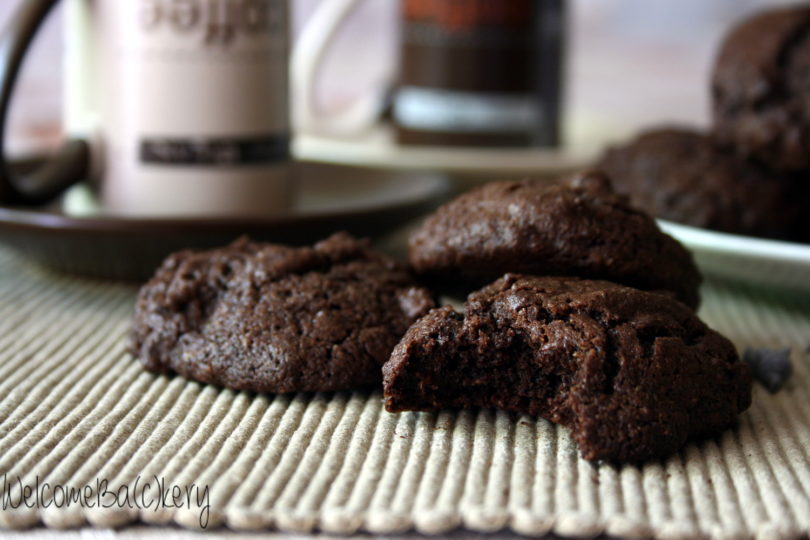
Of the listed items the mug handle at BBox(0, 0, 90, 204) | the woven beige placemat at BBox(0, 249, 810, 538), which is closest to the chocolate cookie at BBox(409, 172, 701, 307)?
the woven beige placemat at BBox(0, 249, 810, 538)

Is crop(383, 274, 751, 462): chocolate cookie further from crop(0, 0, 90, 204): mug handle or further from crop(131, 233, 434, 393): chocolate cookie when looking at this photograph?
crop(0, 0, 90, 204): mug handle

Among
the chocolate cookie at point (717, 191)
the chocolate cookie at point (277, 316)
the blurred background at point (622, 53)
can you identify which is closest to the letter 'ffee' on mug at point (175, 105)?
the chocolate cookie at point (277, 316)

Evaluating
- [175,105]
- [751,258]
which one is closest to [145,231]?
[175,105]

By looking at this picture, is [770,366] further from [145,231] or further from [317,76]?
[317,76]

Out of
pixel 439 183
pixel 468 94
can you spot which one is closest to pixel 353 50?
pixel 468 94

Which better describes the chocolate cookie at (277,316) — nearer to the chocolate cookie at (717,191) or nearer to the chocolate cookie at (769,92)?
the chocolate cookie at (717,191)

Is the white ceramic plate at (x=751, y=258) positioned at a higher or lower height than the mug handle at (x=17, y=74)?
lower
